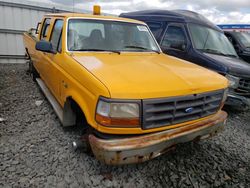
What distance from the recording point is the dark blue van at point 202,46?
460cm

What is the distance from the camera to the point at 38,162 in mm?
2900

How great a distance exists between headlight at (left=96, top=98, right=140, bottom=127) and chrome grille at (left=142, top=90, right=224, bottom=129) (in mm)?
96

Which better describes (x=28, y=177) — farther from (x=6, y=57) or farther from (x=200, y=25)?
(x=6, y=57)

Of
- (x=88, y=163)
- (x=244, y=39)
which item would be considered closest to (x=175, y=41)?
(x=88, y=163)

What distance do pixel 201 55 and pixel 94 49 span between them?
2694 mm

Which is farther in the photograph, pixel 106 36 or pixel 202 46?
pixel 202 46

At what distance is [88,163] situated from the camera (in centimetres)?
295

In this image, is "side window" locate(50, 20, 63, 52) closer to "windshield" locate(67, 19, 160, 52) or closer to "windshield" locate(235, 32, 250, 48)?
"windshield" locate(67, 19, 160, 52)

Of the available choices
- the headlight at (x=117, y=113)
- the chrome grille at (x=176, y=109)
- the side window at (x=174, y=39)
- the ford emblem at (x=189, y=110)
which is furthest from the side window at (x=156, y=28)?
the headlight at (x=117, y=113)

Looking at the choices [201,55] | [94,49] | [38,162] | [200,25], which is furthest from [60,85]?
[200,25]

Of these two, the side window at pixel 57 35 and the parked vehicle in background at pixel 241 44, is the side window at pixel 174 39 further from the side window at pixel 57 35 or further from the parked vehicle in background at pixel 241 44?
the parked vehicle in background at pixel 241 44

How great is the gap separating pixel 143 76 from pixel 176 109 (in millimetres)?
508

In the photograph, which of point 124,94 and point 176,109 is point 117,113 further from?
point 176,109

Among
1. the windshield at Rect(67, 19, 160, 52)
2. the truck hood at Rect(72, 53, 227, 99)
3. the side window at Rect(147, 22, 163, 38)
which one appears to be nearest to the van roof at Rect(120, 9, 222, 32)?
the side window at Rect(147, 22, 163, 38)
